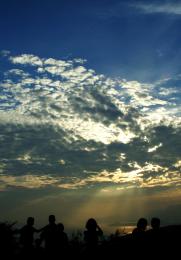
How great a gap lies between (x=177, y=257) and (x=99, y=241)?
167 inches

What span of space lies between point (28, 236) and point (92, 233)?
2.83 meters

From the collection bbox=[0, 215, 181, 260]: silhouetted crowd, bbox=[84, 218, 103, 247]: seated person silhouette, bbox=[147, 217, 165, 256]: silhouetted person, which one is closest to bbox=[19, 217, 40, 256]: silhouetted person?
bbox=[0, 215, 181, 260]: silhouetted crowd

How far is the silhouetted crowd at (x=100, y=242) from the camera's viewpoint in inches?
518

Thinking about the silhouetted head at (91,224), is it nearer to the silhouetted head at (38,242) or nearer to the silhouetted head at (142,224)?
the silhouetted head at (142,224)

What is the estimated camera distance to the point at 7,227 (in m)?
21.5

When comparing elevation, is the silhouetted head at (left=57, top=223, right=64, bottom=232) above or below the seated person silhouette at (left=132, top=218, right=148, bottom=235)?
above

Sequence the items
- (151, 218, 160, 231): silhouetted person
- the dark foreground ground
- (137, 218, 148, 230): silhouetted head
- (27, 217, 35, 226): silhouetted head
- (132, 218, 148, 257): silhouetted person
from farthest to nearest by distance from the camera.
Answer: (27, 217, 35, 226): silhouetted head → (137, 218, 148, 230): silhouetted head → (151, 218, 160, 231): silhouetted person → (132, 218, 148, 257): silhouetted person → the dark foreground ground

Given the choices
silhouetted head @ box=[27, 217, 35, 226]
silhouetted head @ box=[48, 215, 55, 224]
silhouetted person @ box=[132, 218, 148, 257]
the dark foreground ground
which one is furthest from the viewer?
silhouetted head @ box=[27, 217, 35, 226]

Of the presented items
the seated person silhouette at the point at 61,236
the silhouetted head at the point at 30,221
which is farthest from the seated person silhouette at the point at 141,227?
the silhouetted head at the point at 30,221

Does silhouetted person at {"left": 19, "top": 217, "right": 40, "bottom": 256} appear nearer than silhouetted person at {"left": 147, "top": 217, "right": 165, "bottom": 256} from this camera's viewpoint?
No

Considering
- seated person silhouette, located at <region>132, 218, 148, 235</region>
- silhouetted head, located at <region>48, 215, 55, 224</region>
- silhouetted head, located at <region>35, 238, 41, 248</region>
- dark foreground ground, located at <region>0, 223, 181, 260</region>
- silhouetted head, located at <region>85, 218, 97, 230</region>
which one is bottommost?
dark foreground ground, located at <region>0, 223, 181, 260</region>

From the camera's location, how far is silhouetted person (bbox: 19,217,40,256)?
16.4m

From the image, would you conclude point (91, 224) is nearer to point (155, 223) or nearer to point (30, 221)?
point (155, 223)

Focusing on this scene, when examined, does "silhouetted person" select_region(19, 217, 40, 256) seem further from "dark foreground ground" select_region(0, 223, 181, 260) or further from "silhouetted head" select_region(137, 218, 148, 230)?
"silhouetted head" select_region(137, 218, 148, 230)
